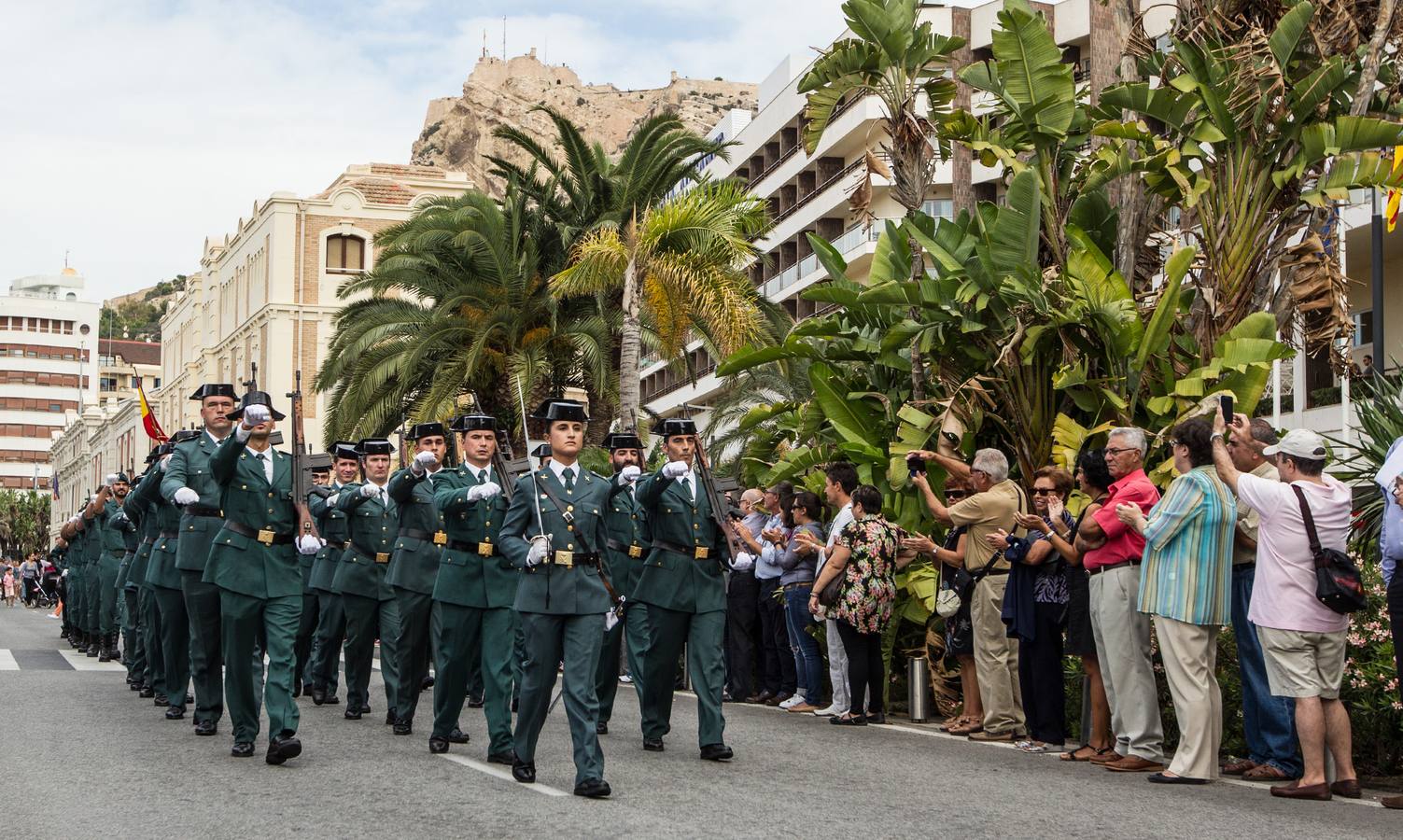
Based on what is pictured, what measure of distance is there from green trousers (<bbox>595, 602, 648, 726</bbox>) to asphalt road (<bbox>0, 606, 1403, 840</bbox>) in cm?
24

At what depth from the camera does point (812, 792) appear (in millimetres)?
9078

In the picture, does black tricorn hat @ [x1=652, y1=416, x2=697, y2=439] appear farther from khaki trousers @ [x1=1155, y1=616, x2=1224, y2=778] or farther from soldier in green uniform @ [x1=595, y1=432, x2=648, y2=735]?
khaki trousers @ [x1=1155, y1=616, x2=1224, y2=778]

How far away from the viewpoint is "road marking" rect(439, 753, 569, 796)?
9008mm

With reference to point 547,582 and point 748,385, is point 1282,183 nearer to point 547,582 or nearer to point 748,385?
point 547,582

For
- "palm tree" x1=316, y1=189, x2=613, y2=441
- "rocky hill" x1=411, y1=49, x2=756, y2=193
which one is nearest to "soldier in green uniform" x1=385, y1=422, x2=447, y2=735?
"palm tree" x1=316, y1=189, x2=613, y2=441

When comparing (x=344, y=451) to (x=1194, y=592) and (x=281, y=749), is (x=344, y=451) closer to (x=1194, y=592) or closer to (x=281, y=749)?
(x=281, y=749)

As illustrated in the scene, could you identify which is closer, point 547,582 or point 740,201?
point 547,582

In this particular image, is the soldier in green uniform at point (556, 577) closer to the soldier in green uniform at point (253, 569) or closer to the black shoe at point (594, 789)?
the black shoe at point (594, 789)

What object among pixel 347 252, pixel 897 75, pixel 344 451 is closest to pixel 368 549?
pixel 344 451

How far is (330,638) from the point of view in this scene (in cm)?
1450

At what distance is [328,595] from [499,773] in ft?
16.8

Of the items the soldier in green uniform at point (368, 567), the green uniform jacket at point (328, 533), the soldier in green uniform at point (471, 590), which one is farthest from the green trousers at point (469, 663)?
the green uniform jacket at point (328, 533)

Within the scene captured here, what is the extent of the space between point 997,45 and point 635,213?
13.1 m

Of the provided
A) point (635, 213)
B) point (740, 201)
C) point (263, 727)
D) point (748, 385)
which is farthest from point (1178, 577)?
point (748, 385)
